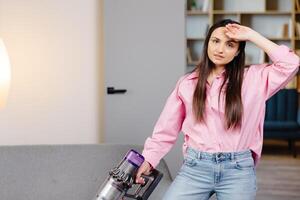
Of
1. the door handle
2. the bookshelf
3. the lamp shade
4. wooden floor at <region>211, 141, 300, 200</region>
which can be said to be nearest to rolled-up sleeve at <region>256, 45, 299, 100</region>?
the lamp shade

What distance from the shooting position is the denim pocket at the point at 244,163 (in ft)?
5.69

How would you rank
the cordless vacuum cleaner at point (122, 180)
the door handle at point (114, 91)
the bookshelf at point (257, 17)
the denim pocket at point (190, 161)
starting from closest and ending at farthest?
the cordless vacuum cleaner at point (122, 180)
the denim pocket at point (190, 161)
the door handle at point (114, 91)
the bookshelf at point (257, 17)

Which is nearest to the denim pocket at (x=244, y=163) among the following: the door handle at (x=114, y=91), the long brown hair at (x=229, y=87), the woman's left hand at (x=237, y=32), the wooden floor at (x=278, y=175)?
the long brown hair at (x=229, y=87)

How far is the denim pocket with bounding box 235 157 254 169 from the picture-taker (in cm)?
173

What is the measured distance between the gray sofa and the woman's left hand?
940 millimetres

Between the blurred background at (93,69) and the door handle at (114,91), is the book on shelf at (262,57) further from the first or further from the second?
the door handle at (114,91)

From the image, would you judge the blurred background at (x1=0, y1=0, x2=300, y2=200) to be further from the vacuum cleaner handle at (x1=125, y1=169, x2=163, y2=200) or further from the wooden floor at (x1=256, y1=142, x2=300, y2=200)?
the vacuum cleaner handle at (x1=125, y1=169, x2=163, y2=200)

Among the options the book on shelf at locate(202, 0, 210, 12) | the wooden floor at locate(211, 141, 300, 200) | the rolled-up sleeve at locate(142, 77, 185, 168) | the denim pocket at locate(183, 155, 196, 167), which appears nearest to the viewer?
the denim pocket at locate(183, 155, 196, 167)

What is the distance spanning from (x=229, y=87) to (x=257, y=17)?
5.80m

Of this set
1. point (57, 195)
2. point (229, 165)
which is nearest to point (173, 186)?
point (229, 165)

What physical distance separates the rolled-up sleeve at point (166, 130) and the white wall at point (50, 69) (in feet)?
4.94

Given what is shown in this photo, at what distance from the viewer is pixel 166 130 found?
1.92m

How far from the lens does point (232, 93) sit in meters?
1.77

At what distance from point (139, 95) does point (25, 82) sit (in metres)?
0.96
